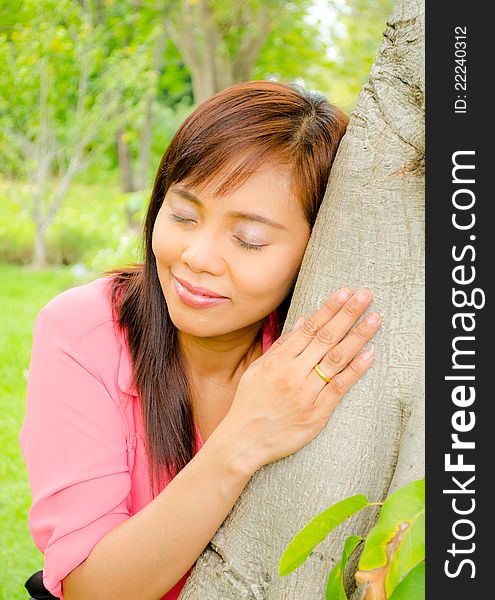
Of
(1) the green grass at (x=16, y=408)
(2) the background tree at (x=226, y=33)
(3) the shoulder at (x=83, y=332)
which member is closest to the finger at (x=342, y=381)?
(3) the shoulder at (x=83, y=332)

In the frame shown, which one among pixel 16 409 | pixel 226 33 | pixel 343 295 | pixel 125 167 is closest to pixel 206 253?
pixel 343 295

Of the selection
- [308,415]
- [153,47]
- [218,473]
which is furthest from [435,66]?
[153,47]

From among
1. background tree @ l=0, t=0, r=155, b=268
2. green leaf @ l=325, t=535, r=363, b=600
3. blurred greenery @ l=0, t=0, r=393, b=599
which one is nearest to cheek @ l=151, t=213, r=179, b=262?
green leaf @ l=325, t=535, r=363, b=600

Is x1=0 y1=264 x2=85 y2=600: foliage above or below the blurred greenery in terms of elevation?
below

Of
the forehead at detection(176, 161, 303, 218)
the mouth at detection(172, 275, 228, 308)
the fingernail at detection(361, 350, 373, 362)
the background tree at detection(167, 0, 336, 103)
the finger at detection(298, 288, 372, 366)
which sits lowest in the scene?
the fingernail at detection(361, 350, 373, 362)

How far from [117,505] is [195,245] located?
53cm

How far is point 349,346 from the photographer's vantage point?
5.06 ft

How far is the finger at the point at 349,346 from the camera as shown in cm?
154

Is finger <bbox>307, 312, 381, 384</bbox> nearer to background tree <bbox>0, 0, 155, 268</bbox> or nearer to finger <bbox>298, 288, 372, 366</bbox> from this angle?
finger <bbox>298, 288, 372, 366</bbox>

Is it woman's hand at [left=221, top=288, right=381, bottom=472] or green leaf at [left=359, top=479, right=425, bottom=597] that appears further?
woman's hand at [left=221, top=288, right=381, bottom=472]

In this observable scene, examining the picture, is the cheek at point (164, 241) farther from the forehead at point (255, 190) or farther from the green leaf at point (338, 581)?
the green leaf at point (338, 581)

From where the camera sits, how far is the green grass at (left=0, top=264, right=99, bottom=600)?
3092 mm

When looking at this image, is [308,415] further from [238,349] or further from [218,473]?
[238,349]

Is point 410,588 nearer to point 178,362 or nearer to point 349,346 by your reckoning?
point 349,346
